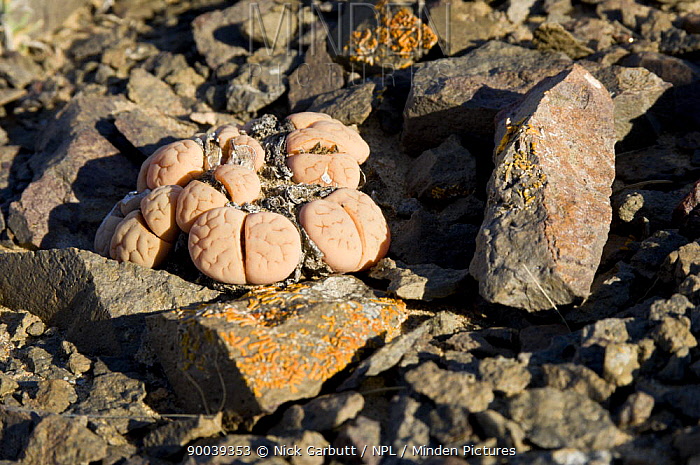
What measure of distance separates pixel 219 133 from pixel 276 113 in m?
1.78

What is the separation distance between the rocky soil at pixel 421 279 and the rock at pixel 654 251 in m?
0.02

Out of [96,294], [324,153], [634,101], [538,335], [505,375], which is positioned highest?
[634,101]

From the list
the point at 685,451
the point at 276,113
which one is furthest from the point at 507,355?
the point at 276,113

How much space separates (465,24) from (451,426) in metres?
5.10

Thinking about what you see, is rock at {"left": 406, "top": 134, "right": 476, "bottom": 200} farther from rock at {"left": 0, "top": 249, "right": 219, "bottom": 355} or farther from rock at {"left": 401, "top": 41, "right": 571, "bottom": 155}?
rock at {"left": 0, "top": 249, "right": 219, "bottom": 355}

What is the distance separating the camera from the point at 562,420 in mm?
3080

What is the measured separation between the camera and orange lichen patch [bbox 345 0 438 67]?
6965 millimetres

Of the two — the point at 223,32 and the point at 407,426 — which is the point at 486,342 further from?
the point at 223,32

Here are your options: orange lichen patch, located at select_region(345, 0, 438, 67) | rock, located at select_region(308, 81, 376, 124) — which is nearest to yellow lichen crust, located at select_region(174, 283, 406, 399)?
rock, located at select_region(308, 81, 376, 124)

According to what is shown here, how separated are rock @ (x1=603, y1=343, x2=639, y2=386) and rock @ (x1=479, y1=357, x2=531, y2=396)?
14.8 inches

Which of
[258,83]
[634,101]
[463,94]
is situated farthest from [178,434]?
[258,83]

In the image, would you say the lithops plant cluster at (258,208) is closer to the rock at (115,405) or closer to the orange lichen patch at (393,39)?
the rock at (115,405)

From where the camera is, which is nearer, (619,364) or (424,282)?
(619,364)

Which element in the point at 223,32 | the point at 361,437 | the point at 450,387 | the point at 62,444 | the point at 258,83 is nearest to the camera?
the point at 361,437
